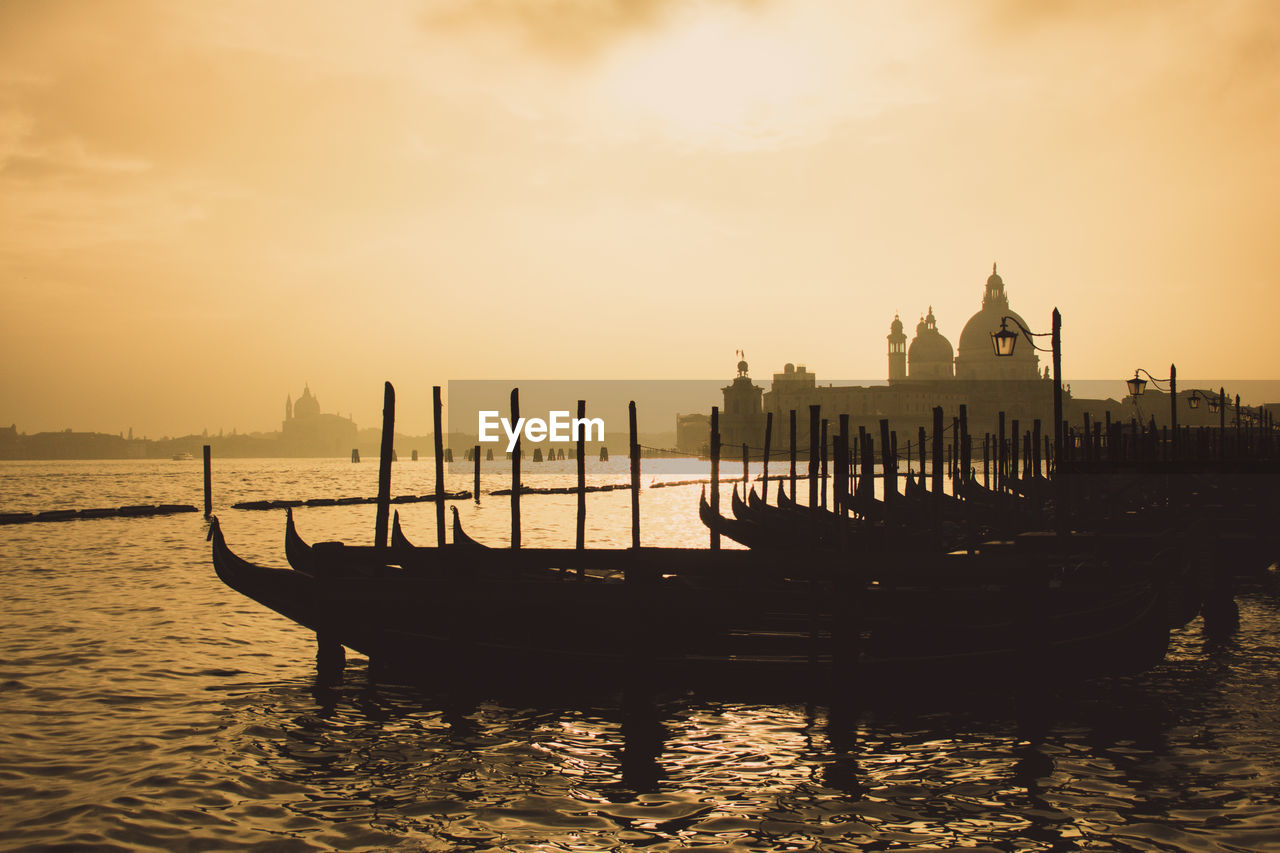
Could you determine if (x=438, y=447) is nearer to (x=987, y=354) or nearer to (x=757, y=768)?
(x=757, y=768)

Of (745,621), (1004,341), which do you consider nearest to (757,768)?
(745,621)

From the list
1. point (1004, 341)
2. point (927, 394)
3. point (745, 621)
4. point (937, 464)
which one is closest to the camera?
point (745, 621)

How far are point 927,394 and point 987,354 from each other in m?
12.8

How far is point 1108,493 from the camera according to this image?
17.5m

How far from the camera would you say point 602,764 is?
7598 mm

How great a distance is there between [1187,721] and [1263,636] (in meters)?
4.70

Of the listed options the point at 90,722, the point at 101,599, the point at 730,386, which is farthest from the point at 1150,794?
the point at 730,386

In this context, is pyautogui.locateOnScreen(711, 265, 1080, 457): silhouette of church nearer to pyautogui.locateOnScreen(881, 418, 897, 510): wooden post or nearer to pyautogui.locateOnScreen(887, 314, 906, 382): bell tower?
pyautogui.locateOnScreen(887, 314, 906, 382): bell tower

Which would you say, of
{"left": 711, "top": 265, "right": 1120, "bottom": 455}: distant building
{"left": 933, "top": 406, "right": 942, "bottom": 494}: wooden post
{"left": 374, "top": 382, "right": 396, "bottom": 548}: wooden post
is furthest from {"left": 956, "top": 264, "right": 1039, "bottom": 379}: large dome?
{"left": 374, "top": 382, "right": 396, "bottom": 548}: wooden post

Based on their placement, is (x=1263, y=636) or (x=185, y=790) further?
(x=1263, y=636)

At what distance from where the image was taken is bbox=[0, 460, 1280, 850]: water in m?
6.27

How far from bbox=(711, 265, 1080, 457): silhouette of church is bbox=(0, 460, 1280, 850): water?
99.4 meters

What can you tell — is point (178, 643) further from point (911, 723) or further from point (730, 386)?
point (730, 386)

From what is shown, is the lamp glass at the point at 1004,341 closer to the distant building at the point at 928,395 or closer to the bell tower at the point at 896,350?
the distant building at the point at 928,395
